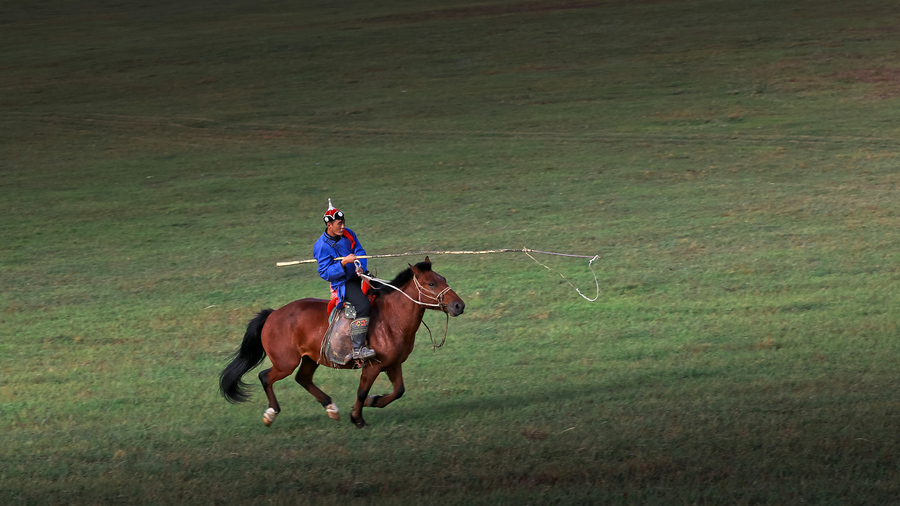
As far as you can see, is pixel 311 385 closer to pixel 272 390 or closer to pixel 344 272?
pixel 272 390

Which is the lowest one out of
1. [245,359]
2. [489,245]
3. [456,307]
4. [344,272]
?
[245,359]

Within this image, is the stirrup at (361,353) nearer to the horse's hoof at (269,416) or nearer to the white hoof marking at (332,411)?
the white hoof marking at (332,411)

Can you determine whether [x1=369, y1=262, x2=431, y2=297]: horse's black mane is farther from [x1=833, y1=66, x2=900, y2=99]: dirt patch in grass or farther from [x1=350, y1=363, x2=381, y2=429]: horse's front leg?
[x1=833, y1=66, x2=900, y2=99]: dirt patch in grass

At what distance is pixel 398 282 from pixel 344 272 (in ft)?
1.86

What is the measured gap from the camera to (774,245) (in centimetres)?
1695

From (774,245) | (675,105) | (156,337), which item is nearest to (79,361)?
(156,337)

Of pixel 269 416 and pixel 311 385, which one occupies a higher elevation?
pixel 311 385

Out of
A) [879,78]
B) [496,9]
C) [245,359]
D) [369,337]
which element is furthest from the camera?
[496,9]

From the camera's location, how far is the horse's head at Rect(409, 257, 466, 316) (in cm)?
892

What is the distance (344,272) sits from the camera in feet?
30.2

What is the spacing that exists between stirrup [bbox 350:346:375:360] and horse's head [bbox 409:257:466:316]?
2.34ft

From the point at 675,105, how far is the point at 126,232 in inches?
637

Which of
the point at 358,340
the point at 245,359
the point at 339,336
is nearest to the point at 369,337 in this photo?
the point at 358,340

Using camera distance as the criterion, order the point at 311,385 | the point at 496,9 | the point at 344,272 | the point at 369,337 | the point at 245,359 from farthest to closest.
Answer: the point at 496,9 → the point at 245,359 → the point at 311,385 → the point at 369,337 → the point at 344,272
